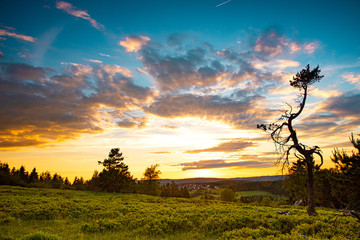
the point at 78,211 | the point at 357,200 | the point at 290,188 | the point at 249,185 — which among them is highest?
the point at 357,200

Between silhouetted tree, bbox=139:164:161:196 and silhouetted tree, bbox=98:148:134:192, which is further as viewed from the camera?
silhouetted tree, bbox=139:164:161:196

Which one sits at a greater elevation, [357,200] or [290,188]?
[357,200]

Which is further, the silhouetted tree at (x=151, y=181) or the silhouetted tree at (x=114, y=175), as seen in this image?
the silhouetted tree at (x=151, y=181)

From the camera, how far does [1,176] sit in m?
75.2

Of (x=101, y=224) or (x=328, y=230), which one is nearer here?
(x=328, y=230)

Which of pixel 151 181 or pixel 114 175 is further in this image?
pixel 151 181

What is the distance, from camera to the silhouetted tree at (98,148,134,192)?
6412 centimetres

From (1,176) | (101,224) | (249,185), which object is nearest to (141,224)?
(101,224)

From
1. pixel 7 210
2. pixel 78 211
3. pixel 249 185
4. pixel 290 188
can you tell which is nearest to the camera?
pixel 7 210

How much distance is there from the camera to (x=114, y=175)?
64.5 meters

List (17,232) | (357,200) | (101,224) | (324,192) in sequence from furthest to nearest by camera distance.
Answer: (324,192)
(101,224)
(357,200)
(17,232)

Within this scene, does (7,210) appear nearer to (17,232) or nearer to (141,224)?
(17,232)

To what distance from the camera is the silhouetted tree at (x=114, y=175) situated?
6412cm

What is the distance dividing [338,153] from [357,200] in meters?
3.97
